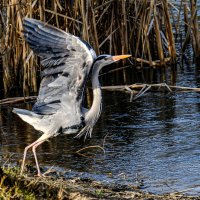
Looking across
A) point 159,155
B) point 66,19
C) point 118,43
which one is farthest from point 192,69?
point 159,155

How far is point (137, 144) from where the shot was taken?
669cm

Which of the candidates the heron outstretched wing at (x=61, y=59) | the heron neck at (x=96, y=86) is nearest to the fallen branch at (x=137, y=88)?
the heron neck at (x=96, y=86)

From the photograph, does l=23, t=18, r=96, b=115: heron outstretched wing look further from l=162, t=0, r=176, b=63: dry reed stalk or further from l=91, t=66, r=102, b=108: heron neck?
l=162, t=0, r=176, b=63: dry reed stalk

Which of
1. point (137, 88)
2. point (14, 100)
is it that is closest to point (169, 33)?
point (137, 88)

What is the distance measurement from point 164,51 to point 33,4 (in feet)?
11.2

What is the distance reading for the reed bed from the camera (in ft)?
27.9

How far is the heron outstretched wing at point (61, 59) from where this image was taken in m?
5.33

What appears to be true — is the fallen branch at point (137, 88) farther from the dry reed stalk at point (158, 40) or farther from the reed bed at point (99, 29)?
the dry reed stalk at point (158, 40)

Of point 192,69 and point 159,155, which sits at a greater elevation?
point 192,69

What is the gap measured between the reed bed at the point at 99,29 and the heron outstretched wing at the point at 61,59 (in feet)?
8.12

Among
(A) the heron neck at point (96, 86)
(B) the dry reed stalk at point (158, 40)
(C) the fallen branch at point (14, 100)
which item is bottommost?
(C) the fallen branch at point (14, 100)

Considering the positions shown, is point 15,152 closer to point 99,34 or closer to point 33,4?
point 33,4

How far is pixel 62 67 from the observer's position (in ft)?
18.1

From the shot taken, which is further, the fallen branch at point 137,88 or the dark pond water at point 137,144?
the fallen branch at point 137,88
